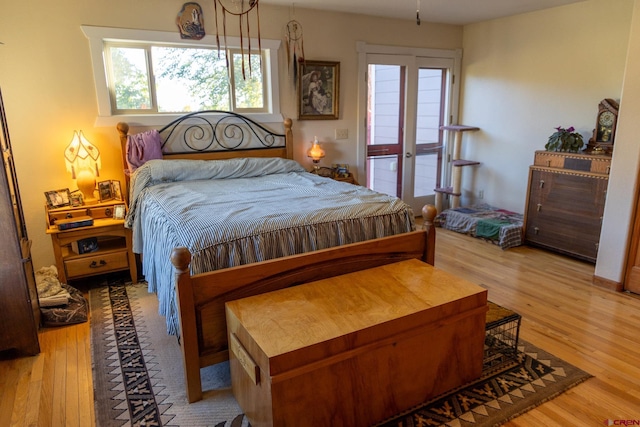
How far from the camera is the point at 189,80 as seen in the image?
392 centimetres

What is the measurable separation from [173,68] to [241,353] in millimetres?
2961

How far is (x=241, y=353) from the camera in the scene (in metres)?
1.81

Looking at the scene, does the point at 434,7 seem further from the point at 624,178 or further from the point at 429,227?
the point at 429,227

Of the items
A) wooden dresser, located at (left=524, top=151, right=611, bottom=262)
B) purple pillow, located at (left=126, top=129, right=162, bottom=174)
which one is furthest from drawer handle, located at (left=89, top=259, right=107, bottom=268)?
wooden dresser, located at (left=524, top=151, right=611, bottom=262)

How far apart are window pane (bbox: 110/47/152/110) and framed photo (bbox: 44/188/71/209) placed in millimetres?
872

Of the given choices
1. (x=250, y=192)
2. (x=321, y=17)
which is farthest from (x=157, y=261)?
(x=321, y=17)

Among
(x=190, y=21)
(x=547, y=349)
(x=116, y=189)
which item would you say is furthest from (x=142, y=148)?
(x=547, y=349)

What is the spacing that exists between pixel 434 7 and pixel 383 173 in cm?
188

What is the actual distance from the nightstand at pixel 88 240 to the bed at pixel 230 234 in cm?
22

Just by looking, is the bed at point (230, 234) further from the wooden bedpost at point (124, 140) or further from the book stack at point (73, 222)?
the book stack at point (73, 222)

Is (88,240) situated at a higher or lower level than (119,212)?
lower

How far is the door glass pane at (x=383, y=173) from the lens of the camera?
16.7 feet

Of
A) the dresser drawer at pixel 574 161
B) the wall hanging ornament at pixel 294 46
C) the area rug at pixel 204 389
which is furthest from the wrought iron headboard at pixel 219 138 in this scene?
the dresser drawer at pixel 574 161

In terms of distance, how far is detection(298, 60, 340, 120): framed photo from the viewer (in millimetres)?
4340
